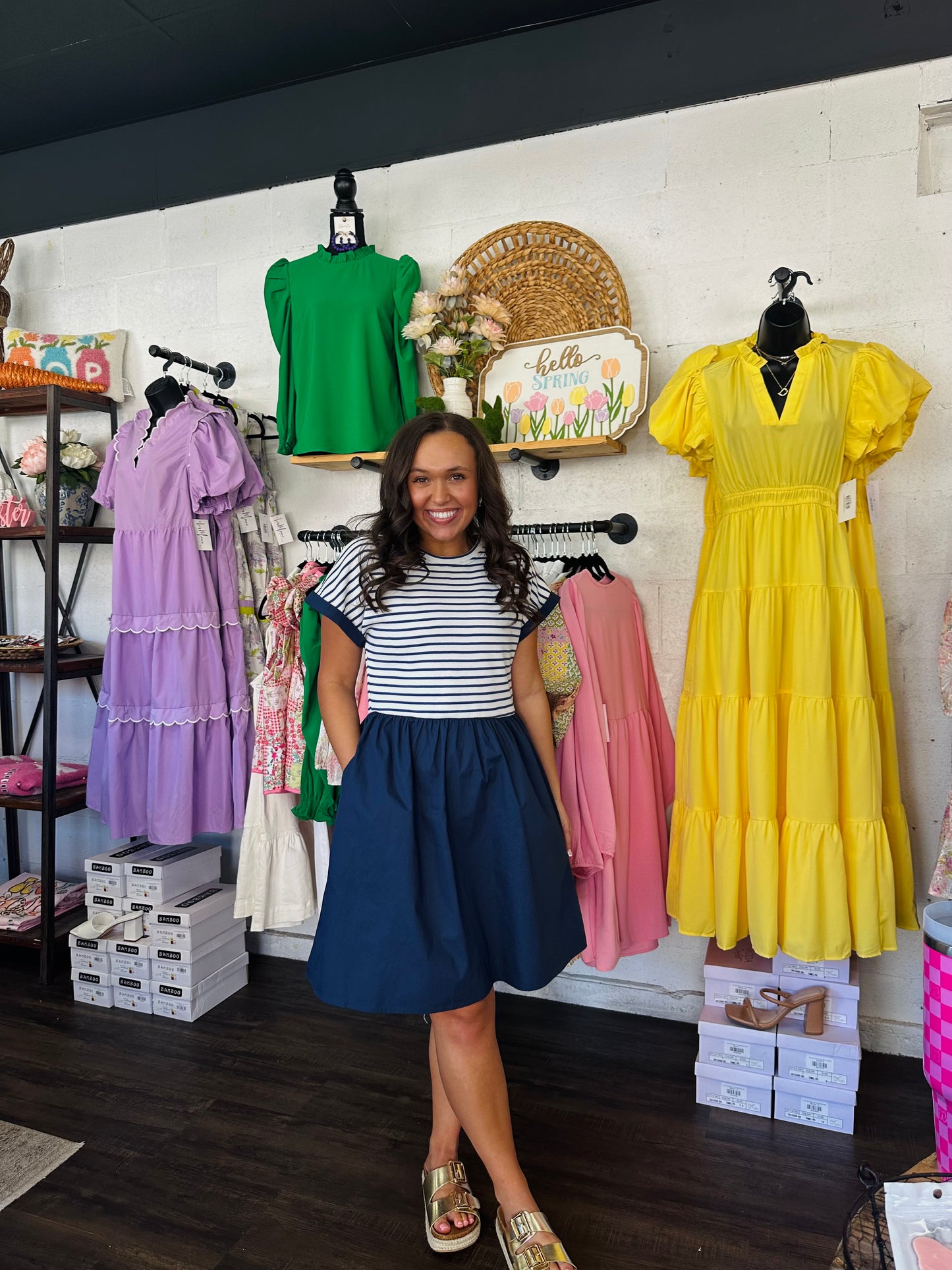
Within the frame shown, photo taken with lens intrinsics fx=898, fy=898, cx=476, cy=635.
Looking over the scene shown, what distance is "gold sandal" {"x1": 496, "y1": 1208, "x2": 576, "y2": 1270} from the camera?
166 centimetres

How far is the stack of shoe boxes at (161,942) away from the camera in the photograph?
2.77 m

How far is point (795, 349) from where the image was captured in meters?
2.20

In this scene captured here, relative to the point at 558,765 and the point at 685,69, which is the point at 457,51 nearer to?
the point at 685,69

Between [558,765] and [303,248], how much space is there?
196 cm

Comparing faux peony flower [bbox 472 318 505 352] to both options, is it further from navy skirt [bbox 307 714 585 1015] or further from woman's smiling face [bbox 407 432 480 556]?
navy skirt [bbox 307 714 585 1015]

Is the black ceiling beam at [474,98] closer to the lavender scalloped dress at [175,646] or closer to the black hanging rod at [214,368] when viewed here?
the black hanging rod at [214,368]

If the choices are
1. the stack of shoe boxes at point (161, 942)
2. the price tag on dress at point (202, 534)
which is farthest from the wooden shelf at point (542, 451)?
the stack of shoe boxes at point (161, 942)

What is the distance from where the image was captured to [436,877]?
170 centimetres

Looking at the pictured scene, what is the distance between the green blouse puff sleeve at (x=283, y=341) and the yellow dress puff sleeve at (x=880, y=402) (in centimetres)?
165

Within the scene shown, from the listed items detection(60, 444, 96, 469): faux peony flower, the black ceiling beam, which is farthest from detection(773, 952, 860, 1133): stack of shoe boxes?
detection(60, 444, 96, 469): faux peony flower

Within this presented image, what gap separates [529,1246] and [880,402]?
76.3 inches

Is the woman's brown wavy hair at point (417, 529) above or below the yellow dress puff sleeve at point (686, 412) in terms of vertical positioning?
below

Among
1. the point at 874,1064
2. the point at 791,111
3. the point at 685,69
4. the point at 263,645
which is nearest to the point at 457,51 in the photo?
the point at 685,69

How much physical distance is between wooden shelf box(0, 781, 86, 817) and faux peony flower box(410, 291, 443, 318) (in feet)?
6.59
